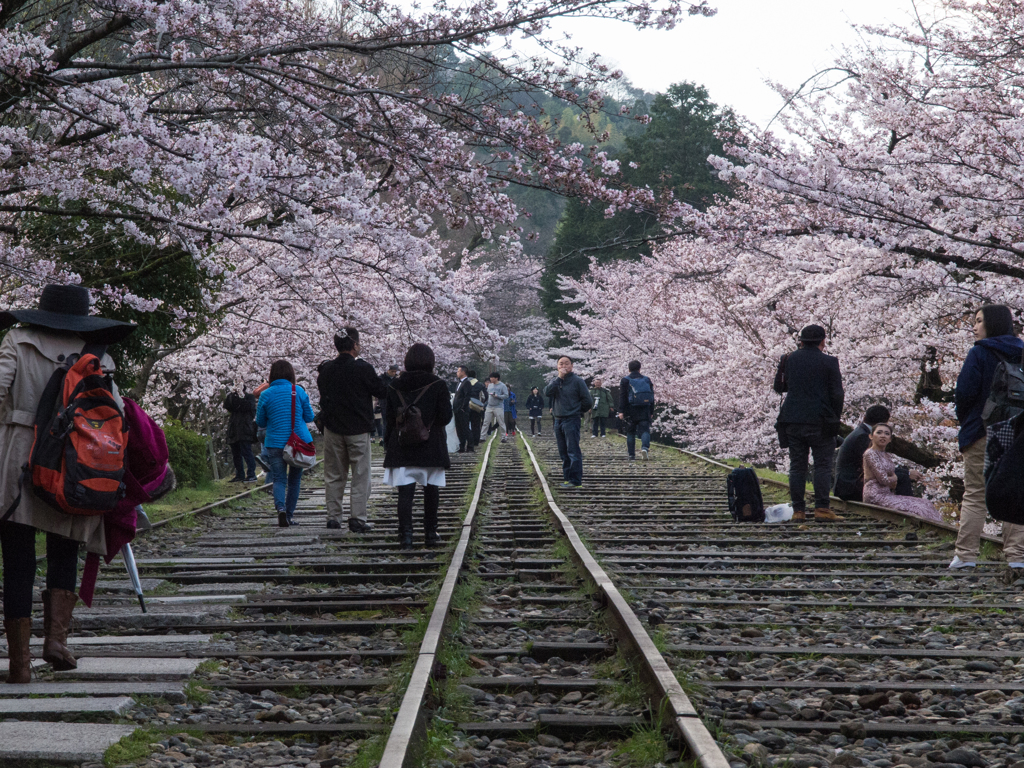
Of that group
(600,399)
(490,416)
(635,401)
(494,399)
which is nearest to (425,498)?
(635,401)

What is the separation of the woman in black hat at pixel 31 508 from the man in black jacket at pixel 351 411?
5203mm

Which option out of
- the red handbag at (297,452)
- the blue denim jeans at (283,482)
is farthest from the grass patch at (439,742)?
the blue denim jeans at (283,482)

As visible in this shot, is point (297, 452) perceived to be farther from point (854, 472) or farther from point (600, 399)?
point (600, 399)

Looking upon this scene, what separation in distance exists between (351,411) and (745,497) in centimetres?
417

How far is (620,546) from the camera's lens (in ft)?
29.7

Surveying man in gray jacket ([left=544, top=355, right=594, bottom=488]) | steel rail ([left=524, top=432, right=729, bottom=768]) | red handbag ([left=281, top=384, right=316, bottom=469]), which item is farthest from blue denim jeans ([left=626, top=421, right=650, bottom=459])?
steel rail ([left=524, top=432, right=729, bottom=768])

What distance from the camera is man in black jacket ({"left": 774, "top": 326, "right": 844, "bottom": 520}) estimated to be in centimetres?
1045

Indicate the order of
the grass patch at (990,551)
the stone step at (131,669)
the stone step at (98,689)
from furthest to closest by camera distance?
the grass patch at (990,551)
the stone step at (131,669)
the stone step at (98,689)

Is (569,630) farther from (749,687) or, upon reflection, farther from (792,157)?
(792,157)

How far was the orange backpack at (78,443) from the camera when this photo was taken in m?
4.48

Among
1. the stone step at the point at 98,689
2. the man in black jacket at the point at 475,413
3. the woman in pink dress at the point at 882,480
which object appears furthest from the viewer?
the man in black jacket at the point at 475,413

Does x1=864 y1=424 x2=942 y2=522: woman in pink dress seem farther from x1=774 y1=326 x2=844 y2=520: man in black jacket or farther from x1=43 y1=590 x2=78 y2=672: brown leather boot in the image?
x1=43 y1=590 x2=78 y2=672: brown leather boot

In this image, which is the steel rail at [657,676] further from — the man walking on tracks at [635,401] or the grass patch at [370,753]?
the man walking on tracks at [635,401]

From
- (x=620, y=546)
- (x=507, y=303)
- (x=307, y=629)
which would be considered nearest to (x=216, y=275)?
(x=620, y=546)
